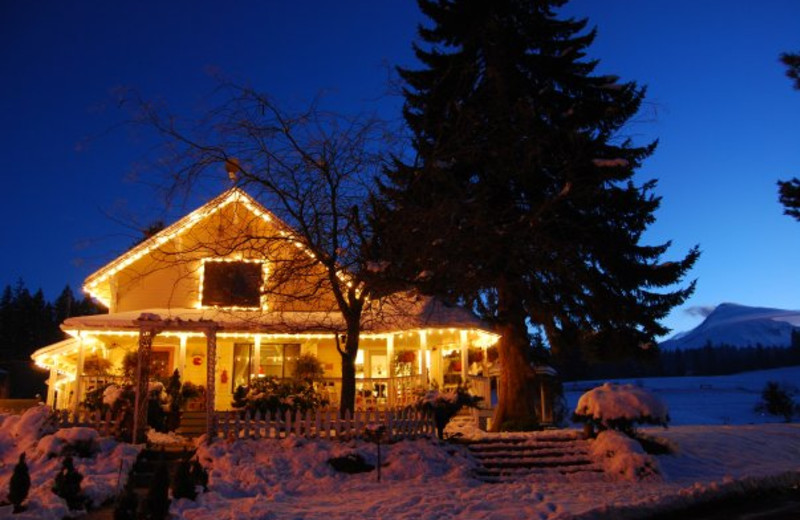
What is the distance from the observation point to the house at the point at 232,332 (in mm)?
19188

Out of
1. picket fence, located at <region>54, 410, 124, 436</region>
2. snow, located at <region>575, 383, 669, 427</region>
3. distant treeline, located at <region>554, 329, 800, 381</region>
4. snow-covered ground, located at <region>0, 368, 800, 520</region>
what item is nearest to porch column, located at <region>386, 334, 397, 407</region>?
snow-covered ground, located at <region>0, 368, 800, 520</region>

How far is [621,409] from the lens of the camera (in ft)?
47.8

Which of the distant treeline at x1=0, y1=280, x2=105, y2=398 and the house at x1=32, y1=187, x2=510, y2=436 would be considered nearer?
the house at x1=32, y1=187, x2=510, y2=436

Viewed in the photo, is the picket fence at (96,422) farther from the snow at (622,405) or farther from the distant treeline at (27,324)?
the distant treeline at (27,324)

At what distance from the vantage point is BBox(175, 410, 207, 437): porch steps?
1775cm

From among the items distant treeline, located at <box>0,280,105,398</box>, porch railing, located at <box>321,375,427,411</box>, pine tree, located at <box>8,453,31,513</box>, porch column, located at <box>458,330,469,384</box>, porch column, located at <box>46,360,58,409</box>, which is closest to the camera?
pine tree, located at <box>8,453,31,513</box>

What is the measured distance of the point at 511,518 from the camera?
8.85 m

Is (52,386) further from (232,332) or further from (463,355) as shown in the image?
(463,355)

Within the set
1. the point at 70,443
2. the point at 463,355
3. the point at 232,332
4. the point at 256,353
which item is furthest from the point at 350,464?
the point at 463,355

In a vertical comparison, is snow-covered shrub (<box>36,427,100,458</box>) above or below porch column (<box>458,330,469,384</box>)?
below

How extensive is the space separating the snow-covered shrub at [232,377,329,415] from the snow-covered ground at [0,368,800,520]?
2.13m

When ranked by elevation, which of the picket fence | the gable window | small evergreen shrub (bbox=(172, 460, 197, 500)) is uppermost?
the gable window

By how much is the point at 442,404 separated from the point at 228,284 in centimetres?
873

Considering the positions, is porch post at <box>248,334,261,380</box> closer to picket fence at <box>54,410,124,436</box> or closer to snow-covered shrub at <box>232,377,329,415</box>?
snow-covered shrub at <box>232,377,329,415</box>
